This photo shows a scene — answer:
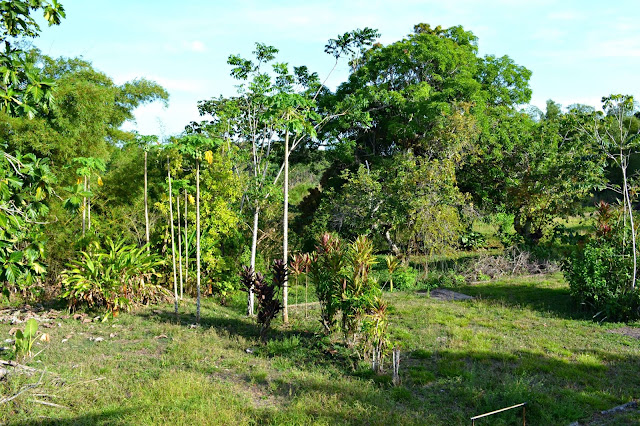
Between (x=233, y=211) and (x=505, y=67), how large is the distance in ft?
38.5

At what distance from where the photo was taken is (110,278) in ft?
31.2

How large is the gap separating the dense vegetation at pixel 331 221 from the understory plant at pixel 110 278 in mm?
45

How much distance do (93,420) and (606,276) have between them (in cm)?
917

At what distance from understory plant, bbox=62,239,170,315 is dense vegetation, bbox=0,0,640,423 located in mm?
45

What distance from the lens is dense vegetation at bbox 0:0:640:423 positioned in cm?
552

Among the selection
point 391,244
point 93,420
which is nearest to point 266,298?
point 93,420

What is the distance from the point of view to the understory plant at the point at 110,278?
9383mm

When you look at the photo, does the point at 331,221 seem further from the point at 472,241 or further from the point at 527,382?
the point at 527,382

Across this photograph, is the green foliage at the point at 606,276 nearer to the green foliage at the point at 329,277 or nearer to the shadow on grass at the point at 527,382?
the shadow on grass at the point at 527,382

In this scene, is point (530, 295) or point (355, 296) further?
point (530, 295)

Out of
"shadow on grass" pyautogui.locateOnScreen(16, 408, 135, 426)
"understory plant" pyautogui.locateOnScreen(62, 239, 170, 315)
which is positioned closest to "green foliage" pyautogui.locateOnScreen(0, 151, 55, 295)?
"shadow on grass" pyautogui.locateOnScreen(16, 408, 135, 426)

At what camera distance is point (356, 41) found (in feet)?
33.0

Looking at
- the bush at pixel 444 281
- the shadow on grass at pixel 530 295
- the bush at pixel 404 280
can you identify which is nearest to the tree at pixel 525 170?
the shadow on grass at pixel 530 295

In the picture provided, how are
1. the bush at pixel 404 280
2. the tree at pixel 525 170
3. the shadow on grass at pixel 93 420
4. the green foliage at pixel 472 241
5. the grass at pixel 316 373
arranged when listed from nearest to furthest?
1. the shadow on grass at pixel 93 420
2. the grass at pixel 316 373
3. the bush at pixel 404 280
4. the tree at pixel 525 170
5. the green foliage at pixel 472 241
